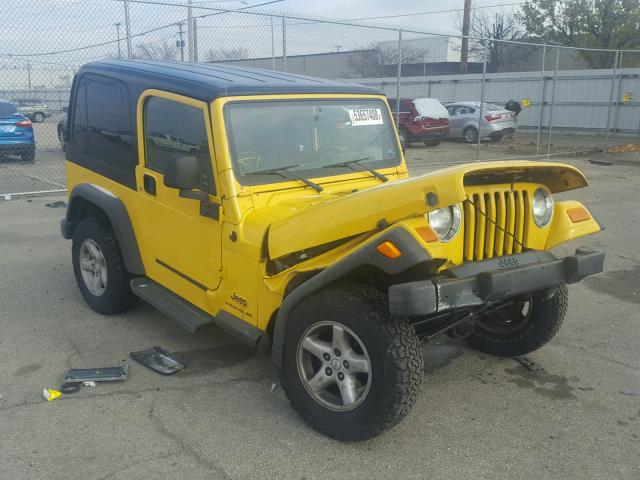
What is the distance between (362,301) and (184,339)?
197 cm

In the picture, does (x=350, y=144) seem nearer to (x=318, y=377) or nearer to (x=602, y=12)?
(x=318, y=377)

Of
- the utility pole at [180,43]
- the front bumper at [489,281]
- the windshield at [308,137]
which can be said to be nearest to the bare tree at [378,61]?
the utility pole at [180,43]

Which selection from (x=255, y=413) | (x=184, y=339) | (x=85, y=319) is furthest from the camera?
(x=85, y=319)

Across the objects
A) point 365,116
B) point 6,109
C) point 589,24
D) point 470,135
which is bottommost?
point 470,135

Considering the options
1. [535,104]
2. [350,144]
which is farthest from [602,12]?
[350,144]

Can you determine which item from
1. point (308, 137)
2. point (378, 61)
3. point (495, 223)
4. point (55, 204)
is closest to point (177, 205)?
point (308, 137)

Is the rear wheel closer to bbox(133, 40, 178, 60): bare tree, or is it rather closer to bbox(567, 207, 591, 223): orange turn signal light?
bbox(133, 40, 178, 60): bare tree

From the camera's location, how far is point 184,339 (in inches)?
172

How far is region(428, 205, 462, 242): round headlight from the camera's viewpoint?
110 inches

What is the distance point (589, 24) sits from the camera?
3466 cm

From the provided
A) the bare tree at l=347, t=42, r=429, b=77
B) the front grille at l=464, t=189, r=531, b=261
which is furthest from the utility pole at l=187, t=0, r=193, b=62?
the bare tree at l=347, t=42, r=429, b=77

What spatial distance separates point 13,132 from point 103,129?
9.85 metres

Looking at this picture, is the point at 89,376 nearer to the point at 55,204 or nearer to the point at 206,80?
the point at 206,80

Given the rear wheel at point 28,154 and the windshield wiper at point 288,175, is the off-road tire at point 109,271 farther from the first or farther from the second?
the rear wheel at point 28,154
